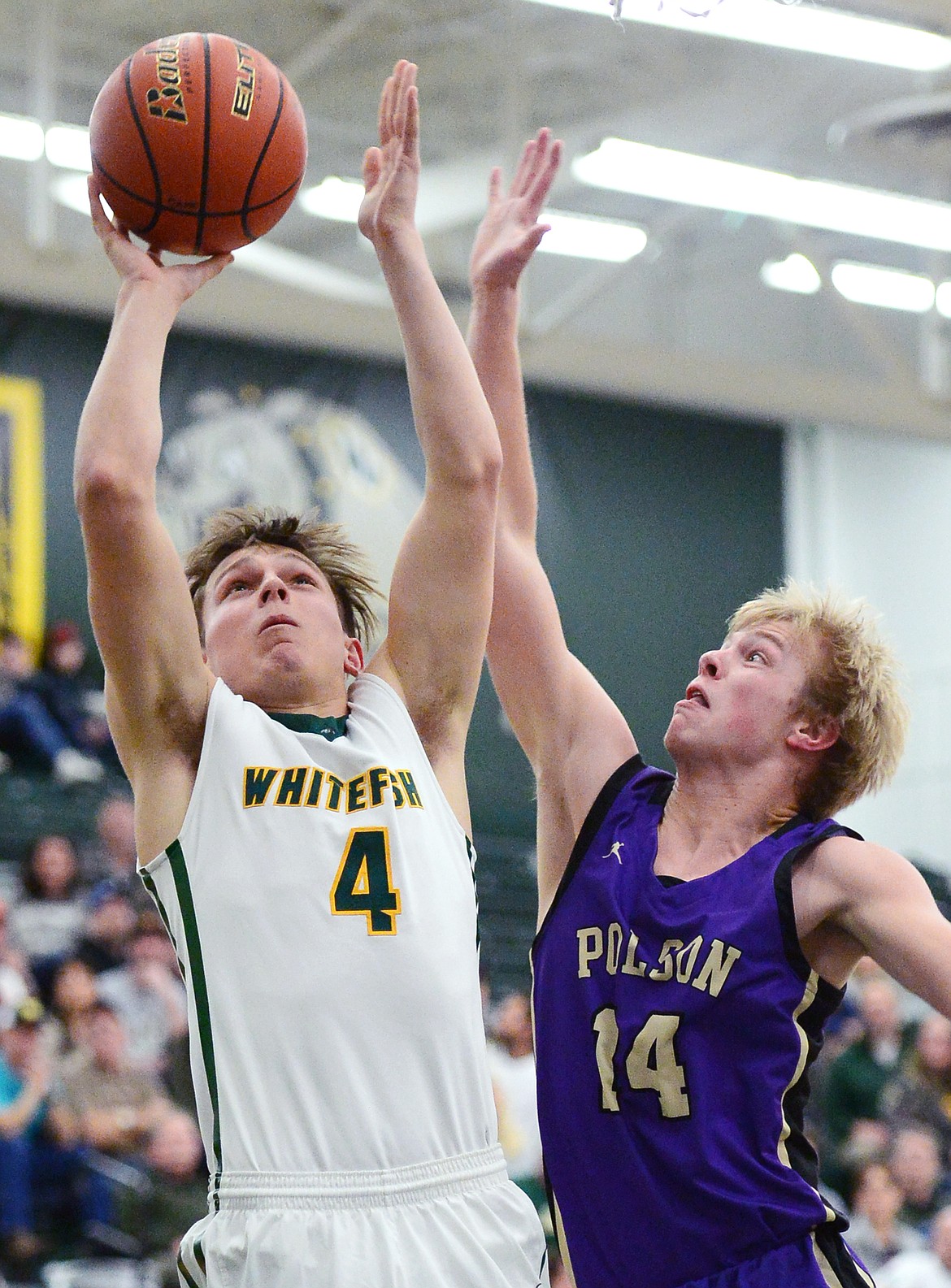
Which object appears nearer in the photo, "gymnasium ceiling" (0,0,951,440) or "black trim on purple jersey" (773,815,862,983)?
"black trim on purple jersey" (773,815,862,983)

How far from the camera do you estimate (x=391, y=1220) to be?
283cm

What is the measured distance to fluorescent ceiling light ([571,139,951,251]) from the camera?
13258 mm

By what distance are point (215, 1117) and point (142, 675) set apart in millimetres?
729

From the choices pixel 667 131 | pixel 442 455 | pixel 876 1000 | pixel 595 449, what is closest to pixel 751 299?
pixel 595 449

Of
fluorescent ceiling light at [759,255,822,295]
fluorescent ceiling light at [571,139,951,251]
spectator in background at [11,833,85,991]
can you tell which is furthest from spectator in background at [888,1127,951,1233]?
fluorescent ceiling light at [759,255,822,295]

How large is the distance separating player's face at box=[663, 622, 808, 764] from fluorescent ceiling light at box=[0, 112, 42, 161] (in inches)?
443

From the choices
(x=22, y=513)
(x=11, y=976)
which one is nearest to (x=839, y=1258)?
(x=11, y=976)

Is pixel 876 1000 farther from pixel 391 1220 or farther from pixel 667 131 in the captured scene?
pixel 391 1220

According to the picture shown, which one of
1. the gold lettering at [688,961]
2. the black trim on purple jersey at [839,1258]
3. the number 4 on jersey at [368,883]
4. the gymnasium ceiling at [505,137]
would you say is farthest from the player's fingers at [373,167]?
the gymnasium ceiling at [505,137]

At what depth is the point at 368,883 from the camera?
9.77ft

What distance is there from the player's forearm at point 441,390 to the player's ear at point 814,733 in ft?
2.59

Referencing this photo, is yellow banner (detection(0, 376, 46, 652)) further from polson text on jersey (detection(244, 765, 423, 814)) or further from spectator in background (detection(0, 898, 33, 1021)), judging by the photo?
polson text on jersey (detection(244, 765, 423, 814))

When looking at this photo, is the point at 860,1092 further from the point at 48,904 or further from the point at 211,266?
the point at 211,266

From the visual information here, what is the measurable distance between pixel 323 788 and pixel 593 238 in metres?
13.9
